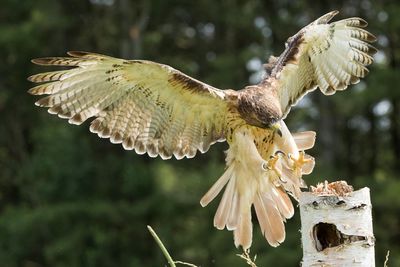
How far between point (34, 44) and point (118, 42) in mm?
1457

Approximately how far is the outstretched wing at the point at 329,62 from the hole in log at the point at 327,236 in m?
2.26

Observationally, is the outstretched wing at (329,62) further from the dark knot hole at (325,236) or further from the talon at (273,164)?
the dark knot hole at (325,236)

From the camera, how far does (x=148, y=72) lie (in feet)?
18.9

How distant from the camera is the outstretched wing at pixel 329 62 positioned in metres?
6.46

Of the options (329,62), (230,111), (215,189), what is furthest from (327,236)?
(329,62)

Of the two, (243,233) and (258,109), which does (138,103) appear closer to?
(258,109)

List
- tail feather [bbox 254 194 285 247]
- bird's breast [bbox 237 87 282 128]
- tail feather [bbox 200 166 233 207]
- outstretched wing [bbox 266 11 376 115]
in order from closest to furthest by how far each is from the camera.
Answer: tail feather [bbox 254 194 285 247], tail feather [bbox 200 166 233 207], bird's breast [bbox 237 87 282 128], outstretched wing [bbox 266 11 376 115]

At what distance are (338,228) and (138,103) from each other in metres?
2.11

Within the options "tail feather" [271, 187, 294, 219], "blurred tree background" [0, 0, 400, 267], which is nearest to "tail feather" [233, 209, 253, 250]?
"tail feather" [271, 187, 294, 219]

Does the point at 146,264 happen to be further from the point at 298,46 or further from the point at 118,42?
the point at 298,46

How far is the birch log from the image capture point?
417cm

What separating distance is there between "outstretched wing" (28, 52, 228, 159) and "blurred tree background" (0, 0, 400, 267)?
8.38 m

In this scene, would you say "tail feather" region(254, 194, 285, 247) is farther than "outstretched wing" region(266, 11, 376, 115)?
No

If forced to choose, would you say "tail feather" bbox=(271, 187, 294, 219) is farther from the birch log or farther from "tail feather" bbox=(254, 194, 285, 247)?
the birch log
